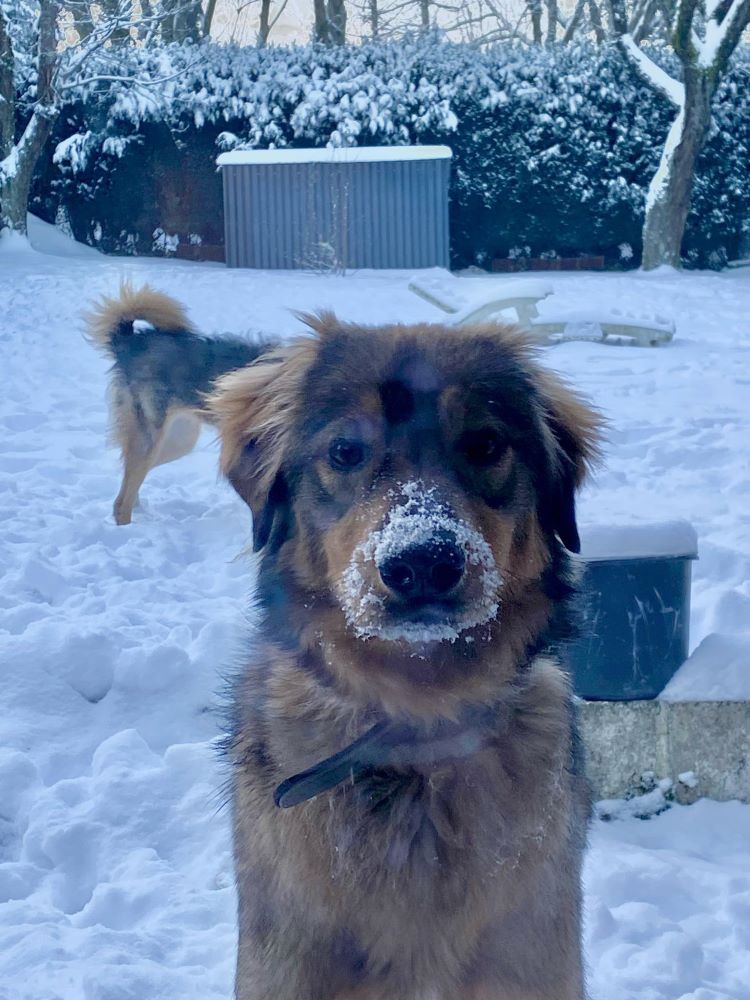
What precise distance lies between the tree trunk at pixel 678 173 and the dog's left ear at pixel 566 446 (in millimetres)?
15298

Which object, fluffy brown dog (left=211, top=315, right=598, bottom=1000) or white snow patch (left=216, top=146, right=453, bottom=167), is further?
white snow patch (left=216, top=146, right=453, bottom=167)

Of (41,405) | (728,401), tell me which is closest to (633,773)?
(728,401)

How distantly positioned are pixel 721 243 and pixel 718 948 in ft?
57.0

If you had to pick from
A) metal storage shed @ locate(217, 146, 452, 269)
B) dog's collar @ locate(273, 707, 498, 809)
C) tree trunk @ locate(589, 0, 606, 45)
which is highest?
tree trunk @ locate(589, 0, 606, 45)

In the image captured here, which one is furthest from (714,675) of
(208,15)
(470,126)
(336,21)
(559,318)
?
(208,15)

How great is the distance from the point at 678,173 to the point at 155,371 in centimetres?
1239

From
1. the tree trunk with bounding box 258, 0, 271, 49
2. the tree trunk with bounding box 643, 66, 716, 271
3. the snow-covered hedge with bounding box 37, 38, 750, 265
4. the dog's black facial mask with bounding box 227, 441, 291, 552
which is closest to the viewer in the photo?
the dog's black facial mask with bounding box 227, 441, 291, 552

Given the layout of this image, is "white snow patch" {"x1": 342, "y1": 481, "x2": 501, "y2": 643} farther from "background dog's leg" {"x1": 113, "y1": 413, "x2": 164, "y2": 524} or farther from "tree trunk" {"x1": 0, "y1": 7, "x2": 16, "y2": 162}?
"tree trunk" {"x1": 0, "y1": 7, "x2": 16, "y2": 162}

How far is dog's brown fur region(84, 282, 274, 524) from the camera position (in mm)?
6680

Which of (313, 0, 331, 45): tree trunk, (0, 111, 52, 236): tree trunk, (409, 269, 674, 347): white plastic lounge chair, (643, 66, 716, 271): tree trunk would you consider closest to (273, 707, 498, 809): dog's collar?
(409, 269, 674, 347): white plastic lounge chair

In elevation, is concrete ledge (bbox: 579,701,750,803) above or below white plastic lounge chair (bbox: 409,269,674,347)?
below

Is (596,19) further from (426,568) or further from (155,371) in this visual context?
(426,568)

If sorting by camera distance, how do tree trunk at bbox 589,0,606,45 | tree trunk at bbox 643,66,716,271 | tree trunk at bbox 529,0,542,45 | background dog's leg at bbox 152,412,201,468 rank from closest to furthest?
1. background dog's leg at bbox 152,412,201,468
2. tree trunk at bbox 643,66,716,271
3. tree trunk at bbox 589,0,606,45
4. tree trunk at bbox 529,0,542,45

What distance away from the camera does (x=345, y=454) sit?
2459mm
